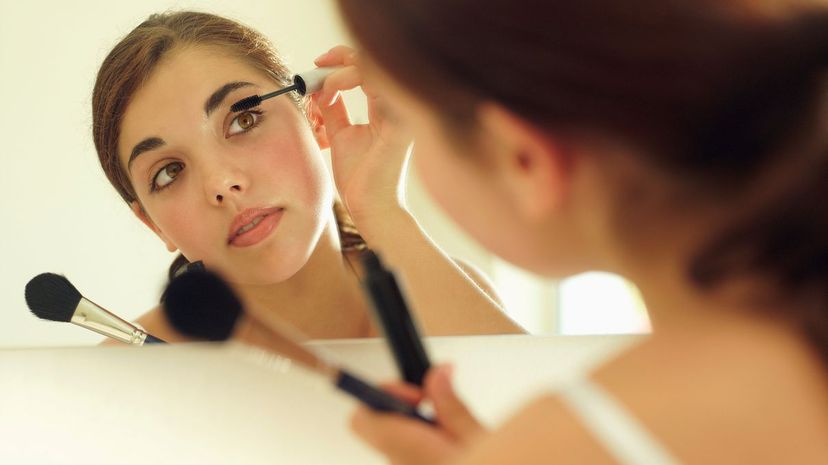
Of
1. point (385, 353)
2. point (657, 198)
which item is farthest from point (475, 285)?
point (657, 198)

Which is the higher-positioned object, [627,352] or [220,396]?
[627,352]

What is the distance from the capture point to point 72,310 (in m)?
0.59

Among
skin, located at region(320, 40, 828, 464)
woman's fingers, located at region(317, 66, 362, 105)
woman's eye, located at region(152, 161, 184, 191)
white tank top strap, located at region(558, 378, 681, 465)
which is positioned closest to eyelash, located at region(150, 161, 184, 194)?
woman's eye, located at region(152, 161, 184, 191)

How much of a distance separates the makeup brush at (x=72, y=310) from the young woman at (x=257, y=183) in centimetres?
1

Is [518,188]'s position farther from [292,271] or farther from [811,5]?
[292,271]

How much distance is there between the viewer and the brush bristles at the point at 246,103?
57cm

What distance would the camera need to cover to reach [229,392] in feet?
1.97

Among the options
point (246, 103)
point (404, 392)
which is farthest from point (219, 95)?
point (404, 392)

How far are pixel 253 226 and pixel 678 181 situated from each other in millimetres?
318

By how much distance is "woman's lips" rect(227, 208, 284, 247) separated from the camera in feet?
1.87

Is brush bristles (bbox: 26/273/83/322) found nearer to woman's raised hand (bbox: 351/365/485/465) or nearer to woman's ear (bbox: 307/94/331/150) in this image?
woman's ear (bbox: 307/94/331/150)

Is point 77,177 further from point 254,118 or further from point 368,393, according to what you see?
point 368,393

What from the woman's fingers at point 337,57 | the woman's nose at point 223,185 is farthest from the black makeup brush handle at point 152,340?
the woman's fingers at point 337,57

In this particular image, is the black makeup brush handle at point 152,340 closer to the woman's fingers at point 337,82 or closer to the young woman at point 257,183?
the young woman at point 257,183
